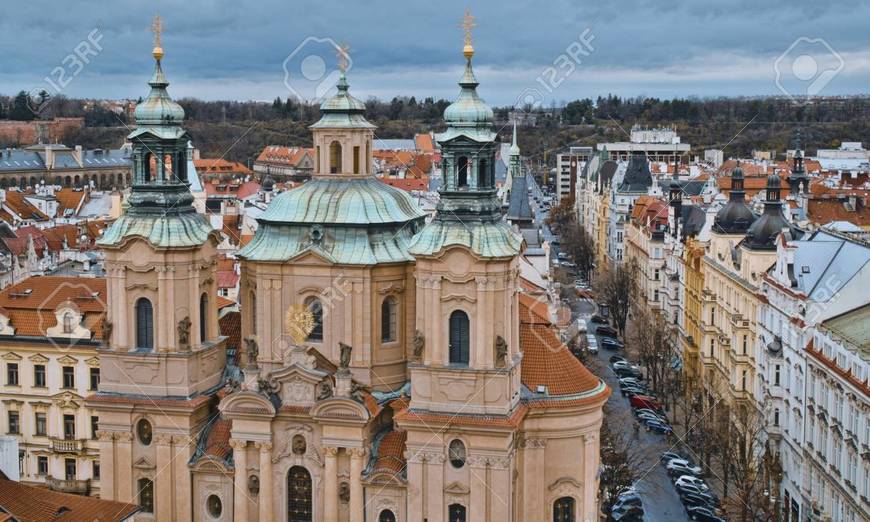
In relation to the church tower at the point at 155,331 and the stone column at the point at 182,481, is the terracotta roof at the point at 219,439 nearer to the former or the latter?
the church tower at the point at 155,331

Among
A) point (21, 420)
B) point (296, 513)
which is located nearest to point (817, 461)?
point (296, 513)

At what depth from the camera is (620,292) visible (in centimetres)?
11369

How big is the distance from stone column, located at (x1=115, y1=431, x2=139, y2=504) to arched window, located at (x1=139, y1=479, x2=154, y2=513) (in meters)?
0.29

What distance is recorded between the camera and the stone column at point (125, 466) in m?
52.1

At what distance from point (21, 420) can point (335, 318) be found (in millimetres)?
25664

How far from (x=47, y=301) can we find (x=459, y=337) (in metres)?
30.6

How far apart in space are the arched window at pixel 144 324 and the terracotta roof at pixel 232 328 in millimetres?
5022

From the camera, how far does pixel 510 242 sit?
47.9 m

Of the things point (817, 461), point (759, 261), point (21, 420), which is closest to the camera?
point (817, 461)

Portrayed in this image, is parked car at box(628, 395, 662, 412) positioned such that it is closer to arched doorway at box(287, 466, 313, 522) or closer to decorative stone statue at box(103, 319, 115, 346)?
arched doorway at box(287, 466, 313, 522)

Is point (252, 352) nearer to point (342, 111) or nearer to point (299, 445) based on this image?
point (299, 445)

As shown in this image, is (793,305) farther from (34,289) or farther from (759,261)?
(34,289)

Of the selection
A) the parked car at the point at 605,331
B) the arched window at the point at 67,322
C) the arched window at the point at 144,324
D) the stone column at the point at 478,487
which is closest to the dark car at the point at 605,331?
the parked car at the point at 605,331

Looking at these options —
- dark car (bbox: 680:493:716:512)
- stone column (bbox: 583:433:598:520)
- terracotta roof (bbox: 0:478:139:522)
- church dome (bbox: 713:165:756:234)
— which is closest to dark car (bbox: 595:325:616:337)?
church dome (bbox: 713:165:756:234)
